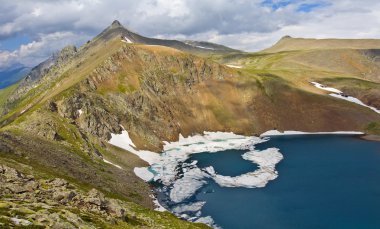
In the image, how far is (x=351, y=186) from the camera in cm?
10062

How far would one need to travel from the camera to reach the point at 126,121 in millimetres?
148250

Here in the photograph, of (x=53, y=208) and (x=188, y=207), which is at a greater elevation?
(x=53, y=208)

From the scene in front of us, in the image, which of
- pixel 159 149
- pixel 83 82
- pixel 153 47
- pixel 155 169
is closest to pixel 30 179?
pixel 155 169

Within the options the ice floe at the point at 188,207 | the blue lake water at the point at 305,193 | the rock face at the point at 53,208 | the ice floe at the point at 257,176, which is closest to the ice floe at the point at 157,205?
the ice floe at the point at 188,207

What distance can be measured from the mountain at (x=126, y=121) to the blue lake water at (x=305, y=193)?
55.7ft

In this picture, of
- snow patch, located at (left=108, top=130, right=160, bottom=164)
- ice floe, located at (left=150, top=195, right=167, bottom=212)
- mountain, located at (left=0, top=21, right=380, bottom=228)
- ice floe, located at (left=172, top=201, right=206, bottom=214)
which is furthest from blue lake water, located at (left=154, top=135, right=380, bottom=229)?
mountain, located at (left=0, top=21, right=380, bottom=228)

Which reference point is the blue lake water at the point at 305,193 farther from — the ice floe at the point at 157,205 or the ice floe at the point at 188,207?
the ice floe at the point at 157,205

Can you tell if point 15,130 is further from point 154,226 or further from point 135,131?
point 154,226

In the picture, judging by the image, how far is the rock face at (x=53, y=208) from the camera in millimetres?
35156

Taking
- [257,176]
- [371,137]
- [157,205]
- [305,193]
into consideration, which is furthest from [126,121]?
[371,137]

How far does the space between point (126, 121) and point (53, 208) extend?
107727 millimetres

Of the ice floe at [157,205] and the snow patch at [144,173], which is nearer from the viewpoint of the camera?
the ice floe at [157,205]

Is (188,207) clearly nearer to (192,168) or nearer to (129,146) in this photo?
A: (192,168)

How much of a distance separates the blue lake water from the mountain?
1699cm
